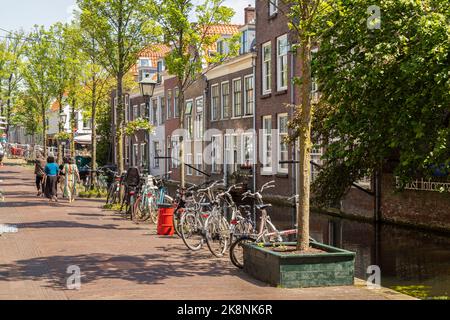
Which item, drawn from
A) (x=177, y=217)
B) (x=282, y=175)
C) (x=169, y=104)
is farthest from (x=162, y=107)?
(x=177, y=217)

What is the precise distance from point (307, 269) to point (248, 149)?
22016 mm

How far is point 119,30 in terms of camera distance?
69.8 ft

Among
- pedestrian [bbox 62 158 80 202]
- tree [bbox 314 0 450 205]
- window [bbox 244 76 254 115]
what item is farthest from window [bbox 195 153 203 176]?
tree [bbox 314 0 450 205]

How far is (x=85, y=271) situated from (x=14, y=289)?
4.91 ft

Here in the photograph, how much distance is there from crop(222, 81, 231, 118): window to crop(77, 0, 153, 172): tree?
444 inches

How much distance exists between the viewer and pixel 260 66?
2859 centimetres

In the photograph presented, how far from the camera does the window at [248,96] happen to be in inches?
1184

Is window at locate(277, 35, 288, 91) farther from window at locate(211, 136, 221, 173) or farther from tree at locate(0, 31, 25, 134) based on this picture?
tree at locate(0, 31, 25, 134)

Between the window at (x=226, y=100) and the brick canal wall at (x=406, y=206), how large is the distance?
42.0 ft

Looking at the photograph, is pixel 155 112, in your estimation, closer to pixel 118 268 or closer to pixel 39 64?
pixel 39 64

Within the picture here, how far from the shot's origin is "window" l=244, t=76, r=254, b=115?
30.1m

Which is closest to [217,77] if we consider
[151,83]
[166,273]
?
[151,83]

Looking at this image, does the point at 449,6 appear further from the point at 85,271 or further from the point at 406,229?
the point at 406,229
